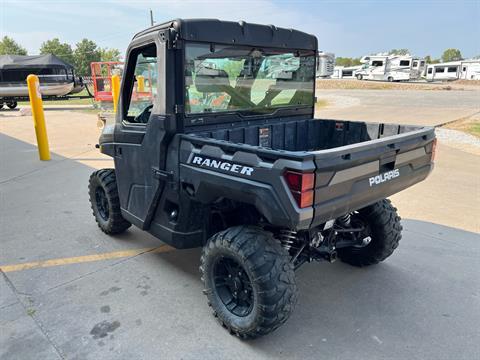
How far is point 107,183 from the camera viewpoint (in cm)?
411

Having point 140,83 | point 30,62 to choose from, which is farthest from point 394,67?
point 140,83

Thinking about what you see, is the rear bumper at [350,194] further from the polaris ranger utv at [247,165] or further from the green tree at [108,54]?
the green tree at [108,54]

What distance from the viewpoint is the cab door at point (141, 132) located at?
308 cm

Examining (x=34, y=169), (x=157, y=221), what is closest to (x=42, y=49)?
(x=34, y=169)

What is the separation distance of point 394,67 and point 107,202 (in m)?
44.9

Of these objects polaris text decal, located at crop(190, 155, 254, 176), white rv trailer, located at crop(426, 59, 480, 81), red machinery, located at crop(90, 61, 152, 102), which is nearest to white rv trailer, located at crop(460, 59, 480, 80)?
white rv trailer, located at crop(426, 59, 480, 81)

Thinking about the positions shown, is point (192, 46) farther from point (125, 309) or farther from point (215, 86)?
point (125, 309)

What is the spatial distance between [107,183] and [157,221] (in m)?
1.03

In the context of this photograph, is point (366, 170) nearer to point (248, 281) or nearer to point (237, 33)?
point (248, 281)

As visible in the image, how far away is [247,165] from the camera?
242 centimetres

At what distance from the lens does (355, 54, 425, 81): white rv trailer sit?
141 feet

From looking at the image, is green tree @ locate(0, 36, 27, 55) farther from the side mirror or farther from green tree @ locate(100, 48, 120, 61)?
the side mirror

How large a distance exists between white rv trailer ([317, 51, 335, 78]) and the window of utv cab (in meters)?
1.74

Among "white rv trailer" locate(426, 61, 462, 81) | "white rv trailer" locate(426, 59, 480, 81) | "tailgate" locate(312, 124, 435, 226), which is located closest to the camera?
"tailgate" locate(312, 124, 435, 226)
